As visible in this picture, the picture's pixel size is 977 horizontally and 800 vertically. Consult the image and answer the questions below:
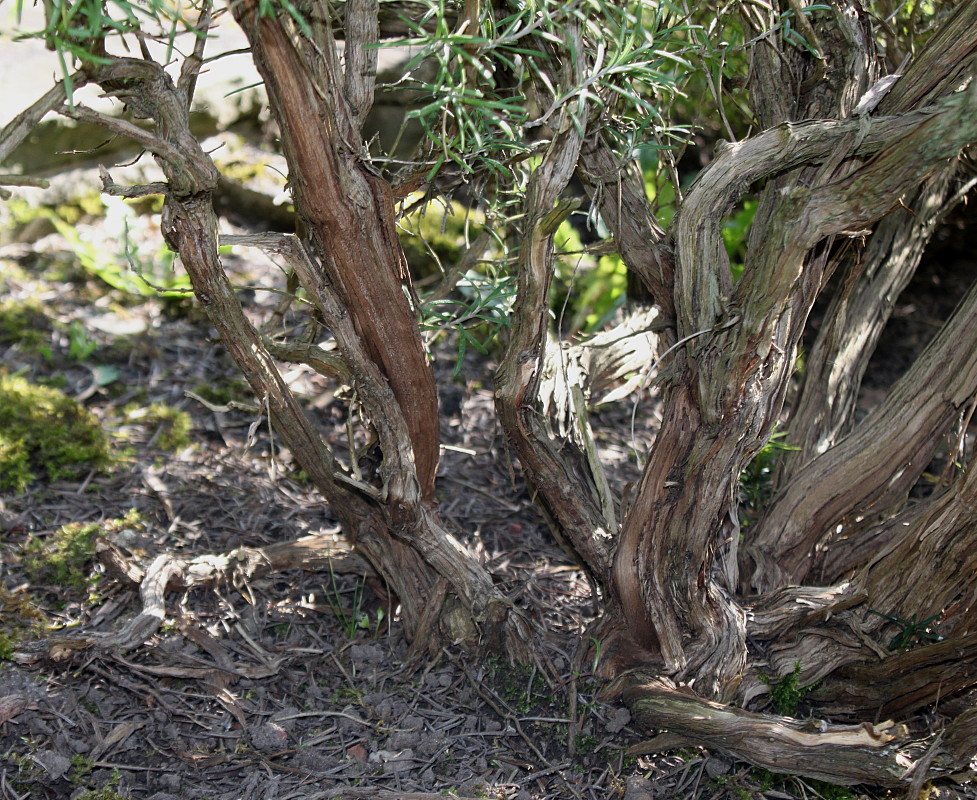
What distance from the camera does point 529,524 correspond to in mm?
2852

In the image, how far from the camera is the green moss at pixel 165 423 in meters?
3.02

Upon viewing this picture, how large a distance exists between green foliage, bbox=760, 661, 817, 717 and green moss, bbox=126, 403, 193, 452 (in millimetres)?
2101

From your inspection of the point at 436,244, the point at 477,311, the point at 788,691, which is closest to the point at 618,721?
the point at 788,691

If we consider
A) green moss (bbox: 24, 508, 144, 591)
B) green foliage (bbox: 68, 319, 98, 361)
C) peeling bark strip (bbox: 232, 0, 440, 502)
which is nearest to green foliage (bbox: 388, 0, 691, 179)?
peeling bark strip (bbox: 232, 0, 440, 502)

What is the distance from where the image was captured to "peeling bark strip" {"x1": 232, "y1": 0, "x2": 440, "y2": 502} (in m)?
1.59

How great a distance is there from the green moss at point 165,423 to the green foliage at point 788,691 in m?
2.10

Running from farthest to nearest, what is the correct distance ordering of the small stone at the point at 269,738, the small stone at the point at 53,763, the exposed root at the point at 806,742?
the small stone at the point at 269,738, the small stone at the point at 53,763, the exposed root at the point at 806,742

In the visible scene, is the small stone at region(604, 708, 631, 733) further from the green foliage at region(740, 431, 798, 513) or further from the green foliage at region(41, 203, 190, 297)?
Answer: the green foliage at region(41, 203, 190, 297)

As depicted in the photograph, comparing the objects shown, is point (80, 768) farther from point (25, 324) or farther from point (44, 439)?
point (25, 324)

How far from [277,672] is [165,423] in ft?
4.24

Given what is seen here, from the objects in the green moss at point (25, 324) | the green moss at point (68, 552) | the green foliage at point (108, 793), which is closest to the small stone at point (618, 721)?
the green foliage at point (108, 793)

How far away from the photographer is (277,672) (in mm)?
2203

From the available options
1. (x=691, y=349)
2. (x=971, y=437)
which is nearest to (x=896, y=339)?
(x=971, y=437)

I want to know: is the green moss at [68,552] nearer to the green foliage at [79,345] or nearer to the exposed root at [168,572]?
the exposed root at [168,572]
